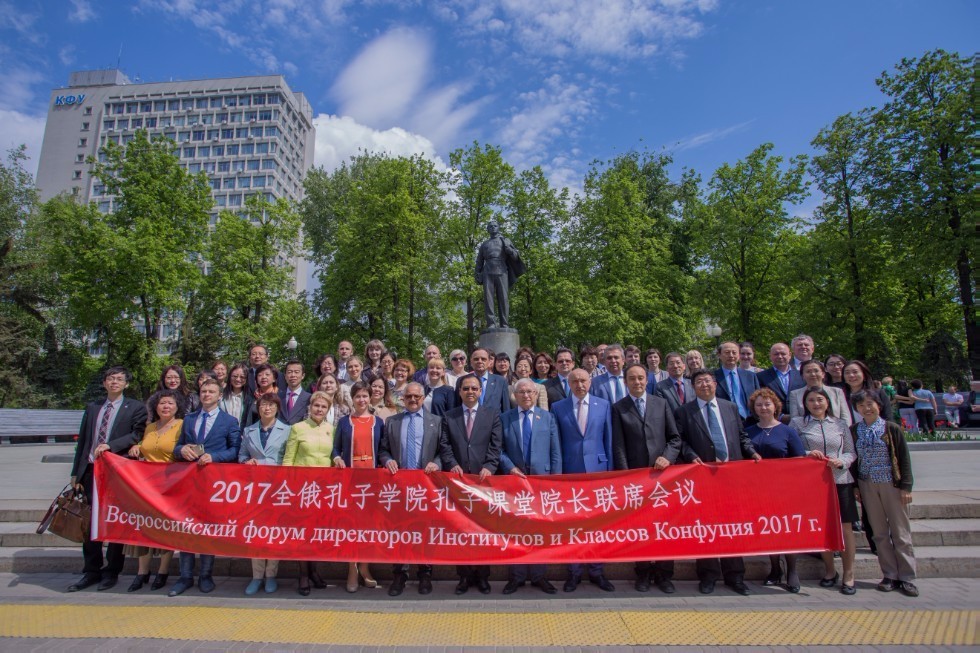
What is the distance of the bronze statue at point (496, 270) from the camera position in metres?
14.3

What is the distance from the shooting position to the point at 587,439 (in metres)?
5.52

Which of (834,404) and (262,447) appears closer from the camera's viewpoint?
(262,447)

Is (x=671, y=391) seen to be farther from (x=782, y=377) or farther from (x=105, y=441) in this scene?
(x=105, y=441)

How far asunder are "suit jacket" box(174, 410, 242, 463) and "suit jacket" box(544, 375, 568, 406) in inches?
150

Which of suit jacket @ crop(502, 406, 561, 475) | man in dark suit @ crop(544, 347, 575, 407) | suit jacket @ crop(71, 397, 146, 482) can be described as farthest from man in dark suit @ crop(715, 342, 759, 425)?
suit jacket @ crop(71, 397, 146, 482)

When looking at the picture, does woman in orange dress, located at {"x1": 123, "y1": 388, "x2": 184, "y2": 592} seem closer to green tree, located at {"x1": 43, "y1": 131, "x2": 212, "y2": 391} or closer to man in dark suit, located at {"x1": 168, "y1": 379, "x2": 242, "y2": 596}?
man in dark suit, located at {"x1": 168, "y1": 379, "x2": 242, "y2": 596}

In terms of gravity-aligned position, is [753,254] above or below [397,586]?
above

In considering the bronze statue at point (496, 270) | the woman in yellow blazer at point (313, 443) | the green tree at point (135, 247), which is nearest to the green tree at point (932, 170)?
the bronze statue at point (496, 270)

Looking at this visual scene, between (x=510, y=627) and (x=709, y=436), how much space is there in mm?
2707

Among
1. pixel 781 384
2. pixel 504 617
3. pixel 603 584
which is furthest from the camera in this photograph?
pixel 781 384

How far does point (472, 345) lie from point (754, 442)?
2013 cm

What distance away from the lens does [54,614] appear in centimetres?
476

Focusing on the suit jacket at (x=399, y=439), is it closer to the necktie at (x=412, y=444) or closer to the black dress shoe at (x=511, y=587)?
the necktie at (x=412, y=444)

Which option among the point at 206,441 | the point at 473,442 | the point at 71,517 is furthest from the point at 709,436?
the point at 71,517
